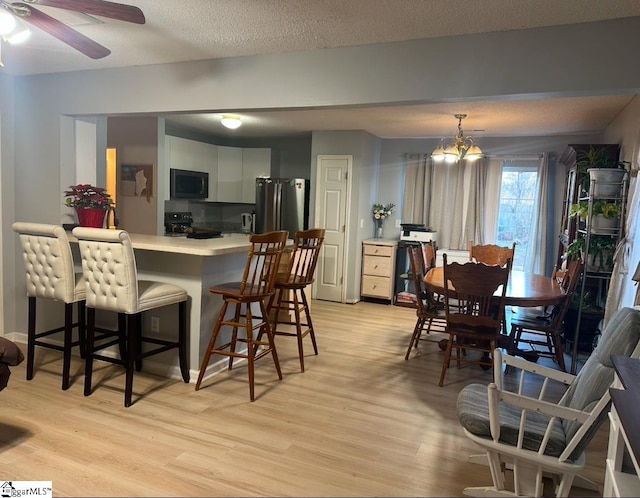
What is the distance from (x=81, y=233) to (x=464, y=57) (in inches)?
96.0

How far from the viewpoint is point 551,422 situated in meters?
1.75

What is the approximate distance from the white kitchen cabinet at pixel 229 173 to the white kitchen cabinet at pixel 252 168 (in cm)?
7

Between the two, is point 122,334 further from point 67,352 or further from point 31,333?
point 31,333

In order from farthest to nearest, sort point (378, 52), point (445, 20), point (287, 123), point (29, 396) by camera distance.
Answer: point (287, 123), point (29, 396), point (378, 52), point (445, 20)

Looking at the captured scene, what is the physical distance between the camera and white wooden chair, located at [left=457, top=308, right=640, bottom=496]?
178 centimetres

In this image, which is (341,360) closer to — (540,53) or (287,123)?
(540,53)

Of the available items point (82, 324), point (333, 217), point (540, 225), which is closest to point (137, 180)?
point (82, 324)

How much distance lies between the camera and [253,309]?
3838mm

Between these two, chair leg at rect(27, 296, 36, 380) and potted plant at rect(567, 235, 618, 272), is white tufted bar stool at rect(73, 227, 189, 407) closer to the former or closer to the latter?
chair leg at rect(27, 296, 36, 380)

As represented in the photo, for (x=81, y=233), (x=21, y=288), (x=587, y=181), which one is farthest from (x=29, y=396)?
(x=587, y=181)

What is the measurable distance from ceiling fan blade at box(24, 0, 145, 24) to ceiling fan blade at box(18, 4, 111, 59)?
2.4 inches

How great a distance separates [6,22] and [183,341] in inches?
81.5

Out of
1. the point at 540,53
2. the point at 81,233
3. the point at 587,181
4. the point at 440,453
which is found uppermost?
the point at 540,53

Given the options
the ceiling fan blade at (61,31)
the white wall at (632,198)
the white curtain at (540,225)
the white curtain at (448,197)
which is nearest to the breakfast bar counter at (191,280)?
the ceiling fan blade at (61,31)
